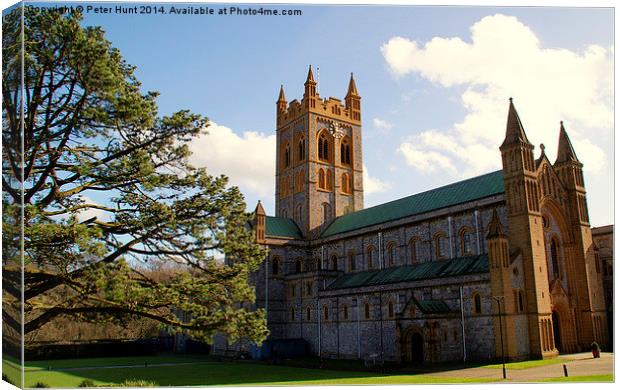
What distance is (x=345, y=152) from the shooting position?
224 feet

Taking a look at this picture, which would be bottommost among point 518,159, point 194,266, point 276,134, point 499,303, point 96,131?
point 499,303

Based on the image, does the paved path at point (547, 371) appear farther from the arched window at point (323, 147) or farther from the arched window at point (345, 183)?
the arched window at point (323, 147)

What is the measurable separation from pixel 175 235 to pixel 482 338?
1001 inches

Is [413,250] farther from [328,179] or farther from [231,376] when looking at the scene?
[231,376]

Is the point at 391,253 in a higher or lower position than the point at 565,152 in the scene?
lower

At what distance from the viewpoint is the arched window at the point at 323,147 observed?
65.4 metres

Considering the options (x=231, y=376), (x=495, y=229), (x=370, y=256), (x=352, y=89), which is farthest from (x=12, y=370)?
(x=352, y=89)

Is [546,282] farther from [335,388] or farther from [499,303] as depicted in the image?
[335,388]

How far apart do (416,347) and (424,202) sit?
1542 centimetres

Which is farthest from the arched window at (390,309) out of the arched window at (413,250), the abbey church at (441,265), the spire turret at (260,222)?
the spire turret at (260,222)

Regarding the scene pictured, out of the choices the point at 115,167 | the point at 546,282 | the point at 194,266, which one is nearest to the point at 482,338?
the point at 546,282

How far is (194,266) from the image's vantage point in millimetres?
22250

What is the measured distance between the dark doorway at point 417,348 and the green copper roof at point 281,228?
23300 millimetres

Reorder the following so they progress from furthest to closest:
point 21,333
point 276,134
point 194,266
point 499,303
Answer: point 276,134, point 499,303, point 194,266, point 21,333
